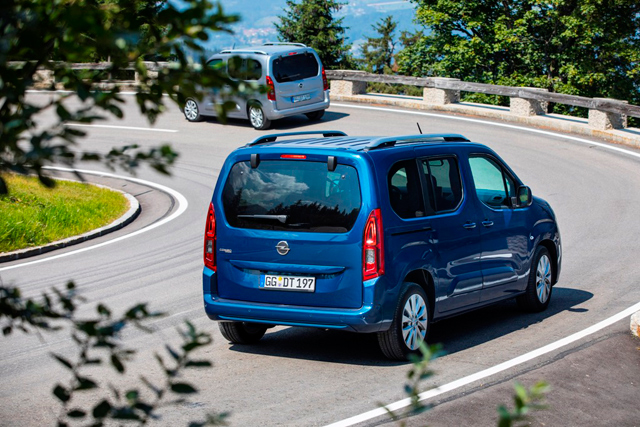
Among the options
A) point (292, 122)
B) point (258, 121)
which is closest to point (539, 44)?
point (292, 122)

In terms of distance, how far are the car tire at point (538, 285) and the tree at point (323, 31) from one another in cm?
4614

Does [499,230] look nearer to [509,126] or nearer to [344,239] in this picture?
[344,239]

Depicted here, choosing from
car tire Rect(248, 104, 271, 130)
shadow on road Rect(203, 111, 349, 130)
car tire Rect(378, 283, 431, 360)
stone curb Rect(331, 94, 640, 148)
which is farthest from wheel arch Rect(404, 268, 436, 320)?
shadow on road Rect(203, 111, 349, 130)

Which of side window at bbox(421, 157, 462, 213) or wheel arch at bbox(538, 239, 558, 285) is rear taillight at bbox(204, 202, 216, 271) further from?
wheel arch at bbox(538, 239, 558, 285)

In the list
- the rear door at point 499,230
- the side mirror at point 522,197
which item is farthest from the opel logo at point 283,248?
the side mirror at point 522,197

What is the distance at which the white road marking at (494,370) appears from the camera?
677cm

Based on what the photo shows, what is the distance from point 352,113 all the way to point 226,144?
18.8 feet

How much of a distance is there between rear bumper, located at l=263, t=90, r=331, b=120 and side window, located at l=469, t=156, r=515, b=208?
15.8 meters

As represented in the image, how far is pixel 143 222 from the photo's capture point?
54.7ft

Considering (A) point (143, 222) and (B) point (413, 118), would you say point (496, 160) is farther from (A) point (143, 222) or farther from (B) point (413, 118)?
(B) point (413, 118)

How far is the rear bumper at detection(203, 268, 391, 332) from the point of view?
778cm

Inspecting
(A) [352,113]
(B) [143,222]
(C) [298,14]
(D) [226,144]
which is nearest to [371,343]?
(B) [143,222]

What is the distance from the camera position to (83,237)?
603 inches

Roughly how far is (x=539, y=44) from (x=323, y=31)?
15892 mm
